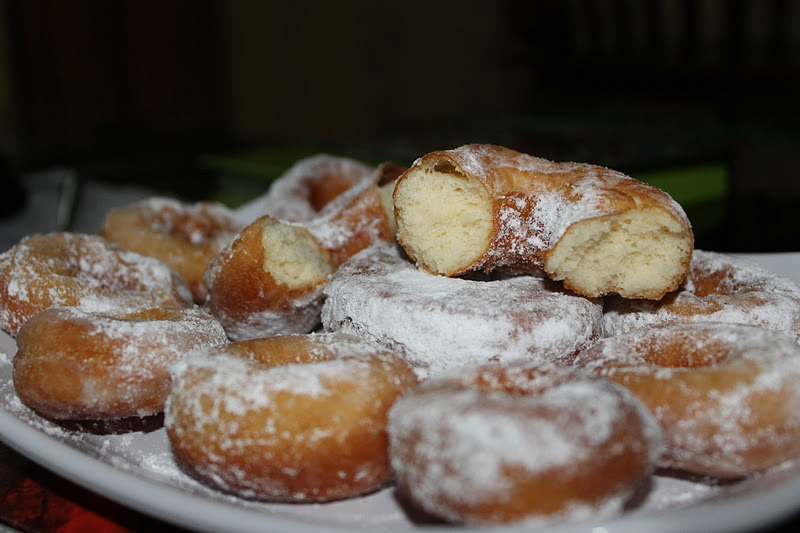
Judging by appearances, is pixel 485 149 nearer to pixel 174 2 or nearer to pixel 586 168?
pixel 586 168

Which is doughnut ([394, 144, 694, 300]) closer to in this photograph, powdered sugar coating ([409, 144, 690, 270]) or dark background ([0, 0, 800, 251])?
powdered sugar coating ([409, 144, 690, 270])

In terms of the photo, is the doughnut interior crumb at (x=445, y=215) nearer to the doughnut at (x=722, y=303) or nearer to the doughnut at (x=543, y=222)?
the doughnut at (x=543, y=222)

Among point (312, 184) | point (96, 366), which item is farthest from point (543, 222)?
point (312, 184)

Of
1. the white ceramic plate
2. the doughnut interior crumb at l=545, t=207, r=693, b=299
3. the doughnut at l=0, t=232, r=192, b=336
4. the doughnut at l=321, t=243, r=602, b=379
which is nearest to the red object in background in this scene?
the white ceramic plate

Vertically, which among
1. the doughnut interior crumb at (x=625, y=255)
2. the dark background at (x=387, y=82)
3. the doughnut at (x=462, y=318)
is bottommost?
the dark background at (x=387, y=82)

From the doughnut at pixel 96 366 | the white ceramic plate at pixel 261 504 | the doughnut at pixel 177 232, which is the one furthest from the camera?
the doughnut at pixel 177 232

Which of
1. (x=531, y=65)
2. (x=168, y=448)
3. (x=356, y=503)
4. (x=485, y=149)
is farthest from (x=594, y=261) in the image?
(x=531, y=65)

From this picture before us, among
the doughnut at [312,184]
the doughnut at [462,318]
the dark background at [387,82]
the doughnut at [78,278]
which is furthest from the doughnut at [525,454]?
the dark background at [387,82]
